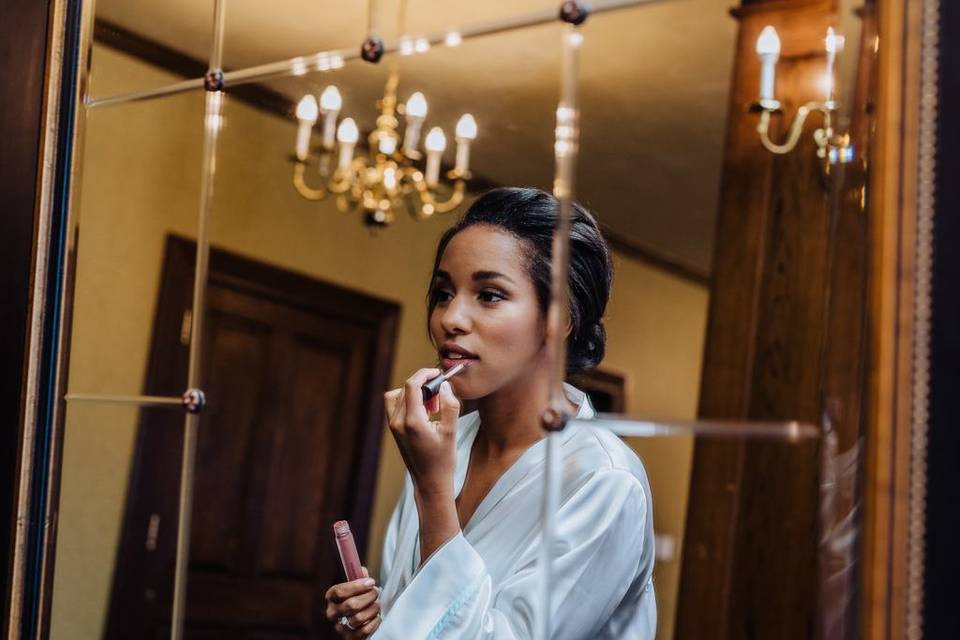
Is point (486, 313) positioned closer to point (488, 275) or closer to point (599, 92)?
point (488, 275)

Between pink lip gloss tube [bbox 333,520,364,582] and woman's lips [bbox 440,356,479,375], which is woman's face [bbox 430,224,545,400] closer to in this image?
woman's lips [bbox 440,356,479,375]

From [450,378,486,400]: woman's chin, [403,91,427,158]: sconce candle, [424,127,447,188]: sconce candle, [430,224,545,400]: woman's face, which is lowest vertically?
[450,378,486,400]: woman's chin

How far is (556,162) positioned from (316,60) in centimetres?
33

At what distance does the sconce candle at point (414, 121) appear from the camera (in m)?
1.17

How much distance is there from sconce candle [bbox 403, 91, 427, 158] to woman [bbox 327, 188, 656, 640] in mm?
124

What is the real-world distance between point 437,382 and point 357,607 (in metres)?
0.22

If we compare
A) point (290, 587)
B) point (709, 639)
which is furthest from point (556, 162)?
point (290, 587)

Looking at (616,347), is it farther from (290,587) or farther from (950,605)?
(290,587)

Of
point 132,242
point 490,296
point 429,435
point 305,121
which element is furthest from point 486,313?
point 132,242

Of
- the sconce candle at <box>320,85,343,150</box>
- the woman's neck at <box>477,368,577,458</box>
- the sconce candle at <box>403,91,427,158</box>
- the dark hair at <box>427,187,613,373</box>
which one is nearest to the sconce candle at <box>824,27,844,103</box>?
the dark hair at <box>427,187,613,373</box>

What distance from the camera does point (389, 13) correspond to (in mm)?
1189

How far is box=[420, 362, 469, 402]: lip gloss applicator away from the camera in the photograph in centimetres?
106

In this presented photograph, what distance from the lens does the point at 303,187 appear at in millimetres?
1299

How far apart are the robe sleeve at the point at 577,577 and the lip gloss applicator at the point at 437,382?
16cm
